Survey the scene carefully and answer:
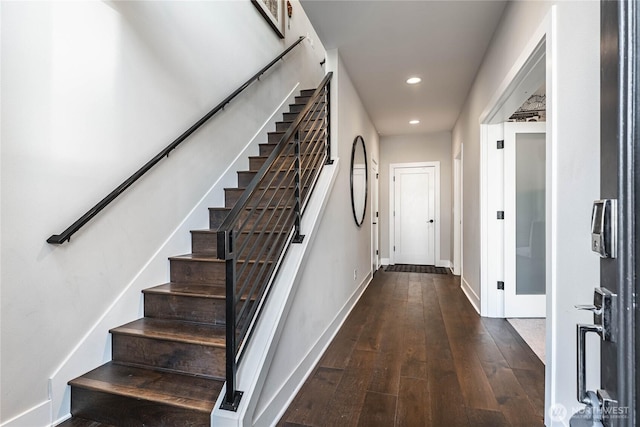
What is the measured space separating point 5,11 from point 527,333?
393 centimetres

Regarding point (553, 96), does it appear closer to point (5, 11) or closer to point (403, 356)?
point (403, 356)

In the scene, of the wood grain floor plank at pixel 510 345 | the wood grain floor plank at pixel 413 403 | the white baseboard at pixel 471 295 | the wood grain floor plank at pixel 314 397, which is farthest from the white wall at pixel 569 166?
the white baseboard at pixel 471 295

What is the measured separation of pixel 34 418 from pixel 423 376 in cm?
203

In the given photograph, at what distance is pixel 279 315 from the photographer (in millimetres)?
1591

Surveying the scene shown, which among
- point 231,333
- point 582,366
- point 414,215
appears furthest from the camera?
point 414,215

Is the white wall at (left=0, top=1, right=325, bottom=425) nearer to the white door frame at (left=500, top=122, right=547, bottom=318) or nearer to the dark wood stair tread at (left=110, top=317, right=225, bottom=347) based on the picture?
the dark wood stair tread at (left=110, top=317, right=225, bottom=347)

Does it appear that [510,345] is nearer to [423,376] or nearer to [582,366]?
[423,376]

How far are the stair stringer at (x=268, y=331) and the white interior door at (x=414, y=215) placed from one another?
4.46m

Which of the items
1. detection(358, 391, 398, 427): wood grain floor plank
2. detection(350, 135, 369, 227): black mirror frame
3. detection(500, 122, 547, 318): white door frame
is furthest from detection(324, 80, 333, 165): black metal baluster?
detection(358, 391, 398, 427): wood grain floor plank

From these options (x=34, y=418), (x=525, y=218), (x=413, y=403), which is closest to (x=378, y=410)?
(x=413, y=403)

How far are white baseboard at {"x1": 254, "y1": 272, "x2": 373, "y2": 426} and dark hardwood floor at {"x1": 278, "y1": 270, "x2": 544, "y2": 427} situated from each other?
39mm

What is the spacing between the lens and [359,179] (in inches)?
158

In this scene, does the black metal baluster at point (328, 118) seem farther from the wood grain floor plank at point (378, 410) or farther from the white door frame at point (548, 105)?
the wood grain floor plank at point (378, 410)

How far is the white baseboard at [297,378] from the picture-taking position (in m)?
1.52
